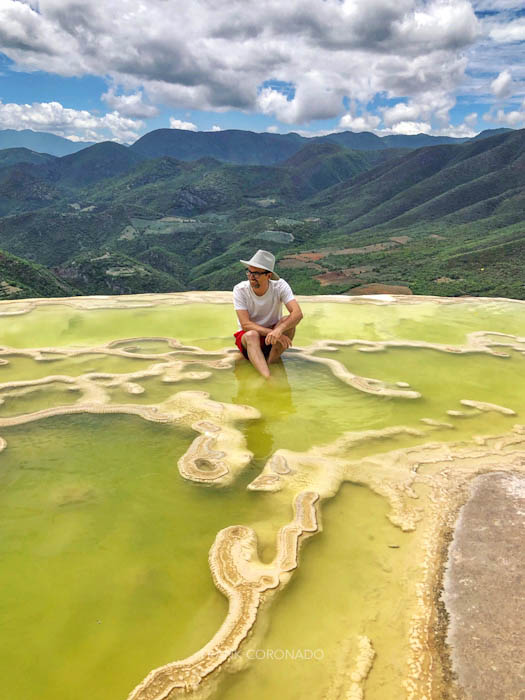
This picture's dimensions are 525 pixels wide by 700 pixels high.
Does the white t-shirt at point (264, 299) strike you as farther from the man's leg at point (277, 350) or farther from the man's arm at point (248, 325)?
the man's leg at point (277, 350)

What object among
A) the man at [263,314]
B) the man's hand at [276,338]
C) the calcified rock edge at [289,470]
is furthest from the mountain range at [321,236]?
the calcified rock edge at [289,470]

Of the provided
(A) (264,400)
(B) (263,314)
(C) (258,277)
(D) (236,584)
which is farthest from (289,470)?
(B) (263,314)

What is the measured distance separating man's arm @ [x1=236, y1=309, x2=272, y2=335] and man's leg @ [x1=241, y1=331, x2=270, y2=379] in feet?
0.25

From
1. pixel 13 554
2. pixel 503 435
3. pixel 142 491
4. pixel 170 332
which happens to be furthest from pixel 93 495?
pixel 170 332

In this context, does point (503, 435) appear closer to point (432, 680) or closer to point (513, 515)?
point (513, 515)

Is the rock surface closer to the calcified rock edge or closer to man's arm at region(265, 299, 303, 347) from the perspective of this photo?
the calcified rock edge

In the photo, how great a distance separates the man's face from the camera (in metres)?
5.99

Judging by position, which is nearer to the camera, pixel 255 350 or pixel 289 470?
pixel 289 470

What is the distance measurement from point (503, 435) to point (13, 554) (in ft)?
14.1

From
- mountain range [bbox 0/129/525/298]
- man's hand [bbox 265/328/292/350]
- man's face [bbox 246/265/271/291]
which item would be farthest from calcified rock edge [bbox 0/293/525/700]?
mountain range [bbox 0/129/525/298]

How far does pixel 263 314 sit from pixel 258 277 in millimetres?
634

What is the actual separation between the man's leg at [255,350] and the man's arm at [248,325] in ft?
0.25

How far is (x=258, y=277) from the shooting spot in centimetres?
606

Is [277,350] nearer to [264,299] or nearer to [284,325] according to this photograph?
[284,325]
